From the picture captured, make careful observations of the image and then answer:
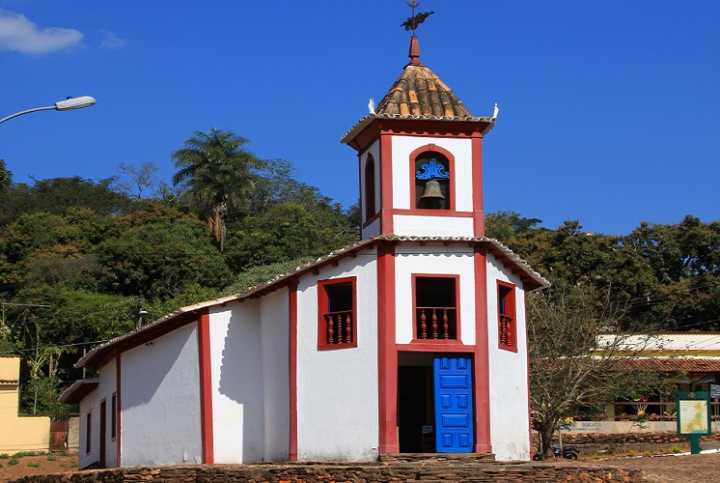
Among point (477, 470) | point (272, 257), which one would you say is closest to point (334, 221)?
point (272, 257)

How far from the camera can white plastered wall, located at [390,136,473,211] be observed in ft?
88.1

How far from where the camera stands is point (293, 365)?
2658cm

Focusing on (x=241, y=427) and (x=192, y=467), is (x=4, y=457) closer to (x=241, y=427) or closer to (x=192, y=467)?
(x=241, y=427)

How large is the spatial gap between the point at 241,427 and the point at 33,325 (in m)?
36.3

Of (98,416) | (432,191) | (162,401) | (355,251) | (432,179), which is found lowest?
(98,416)

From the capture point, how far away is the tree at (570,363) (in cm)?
3862

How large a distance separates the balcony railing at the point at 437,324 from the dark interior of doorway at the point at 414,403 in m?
2.12

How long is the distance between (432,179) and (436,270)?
87.4 inches

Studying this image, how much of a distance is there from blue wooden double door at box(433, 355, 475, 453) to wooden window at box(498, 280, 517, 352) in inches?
61.4

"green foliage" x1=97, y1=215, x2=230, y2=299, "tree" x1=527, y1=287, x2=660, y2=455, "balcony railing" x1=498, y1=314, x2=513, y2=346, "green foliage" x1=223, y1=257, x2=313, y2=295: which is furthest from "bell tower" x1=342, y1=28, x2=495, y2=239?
"green foliage" x1=97, y1=215, x2=230, y2=299

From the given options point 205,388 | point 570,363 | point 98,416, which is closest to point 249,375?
point 205,388

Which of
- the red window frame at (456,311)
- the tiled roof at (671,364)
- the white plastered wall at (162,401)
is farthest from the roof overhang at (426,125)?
the tiled roof at (671,364)

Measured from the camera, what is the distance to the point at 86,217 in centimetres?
7562

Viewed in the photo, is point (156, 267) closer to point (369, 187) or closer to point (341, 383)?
point (369, 187)
